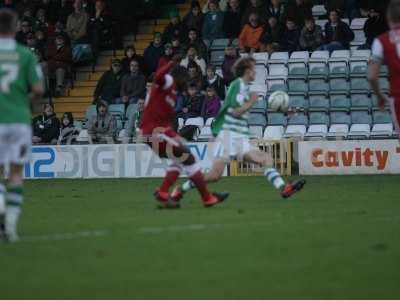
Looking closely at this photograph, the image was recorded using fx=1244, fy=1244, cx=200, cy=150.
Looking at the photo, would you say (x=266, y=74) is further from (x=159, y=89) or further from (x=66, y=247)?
(x=66, y=247)

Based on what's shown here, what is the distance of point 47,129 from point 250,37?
535 centimetres

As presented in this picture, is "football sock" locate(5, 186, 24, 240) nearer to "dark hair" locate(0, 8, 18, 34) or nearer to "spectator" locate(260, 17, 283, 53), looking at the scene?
"dark hair" locate(0, 8, 18, 34)

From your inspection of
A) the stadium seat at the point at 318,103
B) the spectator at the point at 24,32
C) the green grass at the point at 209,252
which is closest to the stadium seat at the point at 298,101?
the stadium seat at the point at 318,103

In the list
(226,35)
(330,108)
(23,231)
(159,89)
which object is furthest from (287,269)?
(226,35)

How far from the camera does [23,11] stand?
1351 inches

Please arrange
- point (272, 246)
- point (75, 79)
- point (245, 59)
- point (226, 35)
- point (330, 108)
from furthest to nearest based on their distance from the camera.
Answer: point (75, 79) → point (226, 35) → point (330, 108) → point (245, 59) → point (272, 246)

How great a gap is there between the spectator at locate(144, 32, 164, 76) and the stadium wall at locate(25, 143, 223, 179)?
3.40m

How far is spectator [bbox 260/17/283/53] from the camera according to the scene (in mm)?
29906

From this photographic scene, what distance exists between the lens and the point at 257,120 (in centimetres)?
2927

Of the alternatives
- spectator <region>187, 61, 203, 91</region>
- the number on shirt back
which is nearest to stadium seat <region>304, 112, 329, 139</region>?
spectator <region>187, 61, 203, 91</region>

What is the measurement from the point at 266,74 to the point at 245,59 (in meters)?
12.5

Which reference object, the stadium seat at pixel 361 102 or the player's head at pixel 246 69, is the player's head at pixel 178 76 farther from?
the stadium seat at pixel 361 102

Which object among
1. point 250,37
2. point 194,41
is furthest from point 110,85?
Answer: point 250,37

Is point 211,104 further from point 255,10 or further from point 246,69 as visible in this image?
point 246,69
